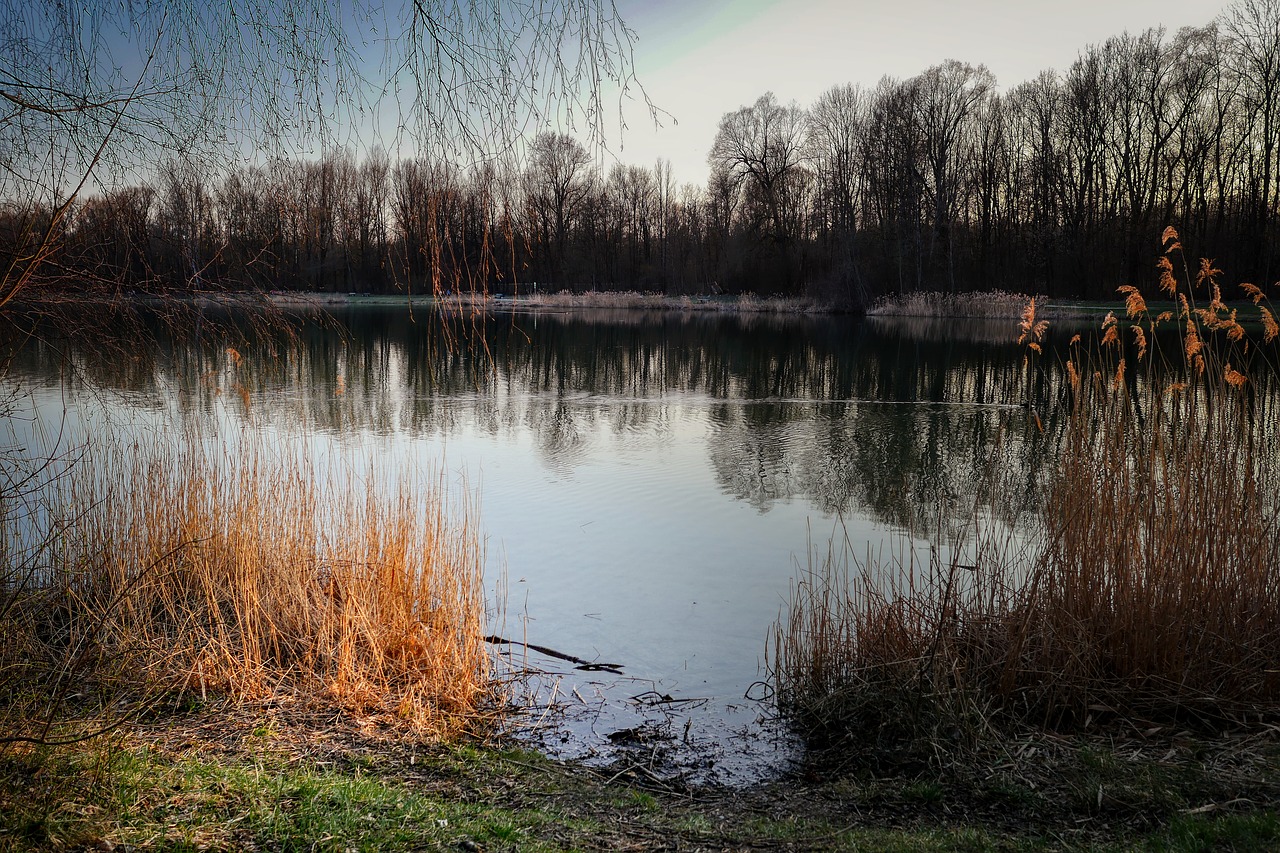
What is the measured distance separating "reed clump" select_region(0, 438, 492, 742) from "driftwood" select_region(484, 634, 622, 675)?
0.32 meters

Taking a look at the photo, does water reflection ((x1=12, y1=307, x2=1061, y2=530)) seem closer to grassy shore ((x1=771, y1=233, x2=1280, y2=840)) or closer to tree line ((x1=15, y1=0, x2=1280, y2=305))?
grassy shore ((x1=771, y1=233, x2=1280, y2=840))

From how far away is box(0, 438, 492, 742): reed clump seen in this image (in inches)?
190

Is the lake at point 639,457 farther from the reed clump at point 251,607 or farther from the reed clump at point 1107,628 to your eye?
the reed clump at point 251,607

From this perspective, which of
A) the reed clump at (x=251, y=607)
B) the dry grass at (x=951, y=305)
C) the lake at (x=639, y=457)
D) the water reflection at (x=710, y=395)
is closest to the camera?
the reed clump at (x=251, y=607)

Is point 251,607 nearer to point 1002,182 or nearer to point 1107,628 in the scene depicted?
point 1107,628

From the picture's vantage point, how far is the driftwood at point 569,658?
587 centimetres

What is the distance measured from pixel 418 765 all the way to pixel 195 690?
5.13 feet

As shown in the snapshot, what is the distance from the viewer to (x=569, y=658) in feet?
19.8

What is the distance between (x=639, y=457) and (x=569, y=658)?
717 centimetres

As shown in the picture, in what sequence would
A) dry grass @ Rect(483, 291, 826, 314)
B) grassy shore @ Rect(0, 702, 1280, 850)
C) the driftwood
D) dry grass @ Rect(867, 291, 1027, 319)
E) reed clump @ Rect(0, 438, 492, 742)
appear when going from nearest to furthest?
grassy shore @ Rect(0, 702, 1280, 850) < reed clump @ Rect(0, 438, 492, 742) < the driftwood < dry grass @ Rect(867, 291, 1027, 319) < dry grass @ Rect(483, 291, 826, 314)

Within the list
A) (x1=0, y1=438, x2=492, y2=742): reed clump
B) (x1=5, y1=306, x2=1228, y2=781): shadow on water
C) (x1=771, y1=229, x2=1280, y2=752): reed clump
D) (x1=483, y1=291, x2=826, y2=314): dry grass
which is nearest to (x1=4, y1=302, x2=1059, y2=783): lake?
(x1=5, y1=306, x2=1228, y2=781): shadow on water

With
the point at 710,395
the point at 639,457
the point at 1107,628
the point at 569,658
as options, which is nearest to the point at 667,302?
the point at 710,395

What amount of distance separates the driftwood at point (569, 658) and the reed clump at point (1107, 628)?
47.6 inches

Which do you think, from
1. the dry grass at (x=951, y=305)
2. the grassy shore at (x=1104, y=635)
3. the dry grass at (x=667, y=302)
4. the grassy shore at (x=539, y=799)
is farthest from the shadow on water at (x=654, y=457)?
the dry grass at (x=667, y=302)
